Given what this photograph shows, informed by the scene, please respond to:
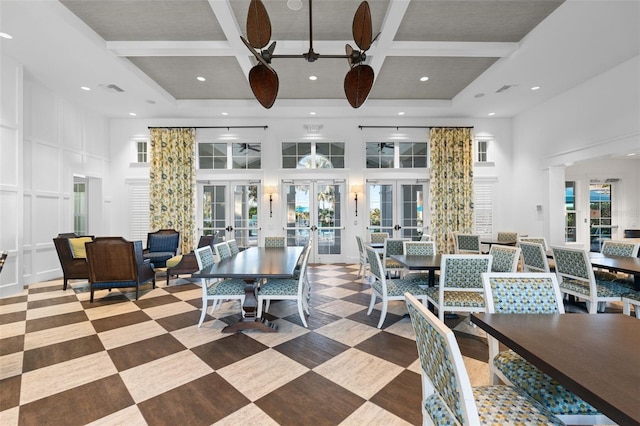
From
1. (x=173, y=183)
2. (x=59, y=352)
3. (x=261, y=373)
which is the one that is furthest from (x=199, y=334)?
(x=173, y=183)

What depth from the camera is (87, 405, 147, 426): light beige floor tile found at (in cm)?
175

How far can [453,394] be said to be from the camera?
1.01 metres

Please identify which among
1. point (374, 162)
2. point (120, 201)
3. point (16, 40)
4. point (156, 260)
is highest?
point (16, 40)

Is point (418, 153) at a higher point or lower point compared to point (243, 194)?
higher

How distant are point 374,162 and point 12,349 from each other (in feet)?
23.2

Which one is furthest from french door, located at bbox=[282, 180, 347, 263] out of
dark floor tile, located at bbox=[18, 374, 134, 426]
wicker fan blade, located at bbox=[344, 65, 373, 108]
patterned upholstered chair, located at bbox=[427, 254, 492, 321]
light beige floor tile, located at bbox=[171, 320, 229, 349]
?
dark floor tile, located at bbox=[18, 374, 134, 426]

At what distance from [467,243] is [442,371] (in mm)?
5147

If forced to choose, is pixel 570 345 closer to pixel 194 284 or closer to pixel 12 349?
pixel 12 349

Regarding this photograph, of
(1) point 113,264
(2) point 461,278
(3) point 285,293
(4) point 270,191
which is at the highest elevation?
(4) point 270,191

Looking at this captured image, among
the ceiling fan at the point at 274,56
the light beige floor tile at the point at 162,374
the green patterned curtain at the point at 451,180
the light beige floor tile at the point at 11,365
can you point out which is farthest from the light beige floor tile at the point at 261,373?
the green patterned curtain at the point at 451,180

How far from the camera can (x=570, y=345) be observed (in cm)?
122

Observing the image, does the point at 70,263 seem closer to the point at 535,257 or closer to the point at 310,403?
the point at 310,403

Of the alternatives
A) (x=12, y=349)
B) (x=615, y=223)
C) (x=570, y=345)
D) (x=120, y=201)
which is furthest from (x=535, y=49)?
(x=120, y=201)

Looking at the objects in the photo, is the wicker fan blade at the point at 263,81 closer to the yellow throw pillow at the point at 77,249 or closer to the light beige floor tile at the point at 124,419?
the light beige floor tile at the point at 124,419
